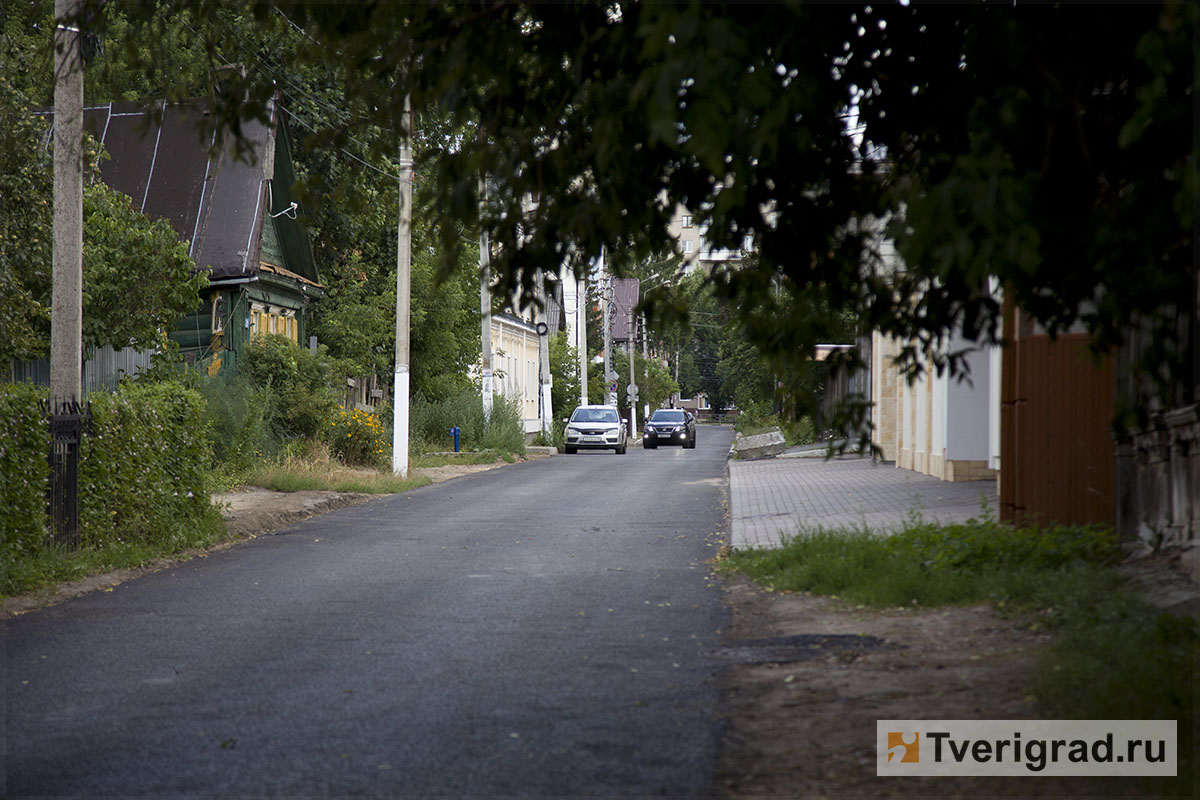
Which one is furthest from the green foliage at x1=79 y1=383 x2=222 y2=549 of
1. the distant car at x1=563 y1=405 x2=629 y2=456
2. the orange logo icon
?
the distant car at x1=563 y1=405 x2=629 y2=456

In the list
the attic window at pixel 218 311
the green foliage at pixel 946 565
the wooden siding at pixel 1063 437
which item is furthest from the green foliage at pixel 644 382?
the green foliage at pixel 946 565

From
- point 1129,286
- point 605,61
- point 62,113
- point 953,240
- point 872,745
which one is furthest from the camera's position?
point 62,113

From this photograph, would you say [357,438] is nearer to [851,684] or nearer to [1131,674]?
[851,684]

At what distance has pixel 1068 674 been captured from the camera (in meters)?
5.34

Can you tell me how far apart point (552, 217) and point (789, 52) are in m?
1.37

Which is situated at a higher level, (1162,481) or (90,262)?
(90,262)

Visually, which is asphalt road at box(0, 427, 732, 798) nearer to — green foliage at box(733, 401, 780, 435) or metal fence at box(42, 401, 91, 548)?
metal fence at box(42, 401, 91, 548)

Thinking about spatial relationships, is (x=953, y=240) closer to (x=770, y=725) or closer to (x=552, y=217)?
(x=552, y=217)

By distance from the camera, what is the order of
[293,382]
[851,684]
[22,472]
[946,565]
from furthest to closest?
1. [293,382]
2. [22,472]
3. [946,565]
4. [851,684]

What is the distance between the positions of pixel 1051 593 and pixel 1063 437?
2.93 m

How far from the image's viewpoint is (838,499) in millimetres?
17344

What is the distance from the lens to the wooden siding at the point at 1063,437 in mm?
9953

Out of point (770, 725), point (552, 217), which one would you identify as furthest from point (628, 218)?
point (770, 725)

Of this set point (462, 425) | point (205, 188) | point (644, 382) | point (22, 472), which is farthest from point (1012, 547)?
point (644, 382)
